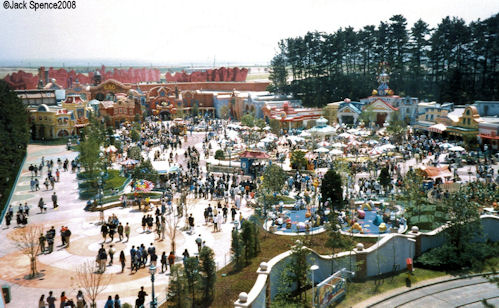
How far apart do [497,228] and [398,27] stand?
4448 centimetres

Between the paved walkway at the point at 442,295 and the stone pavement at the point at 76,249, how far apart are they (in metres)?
5.88

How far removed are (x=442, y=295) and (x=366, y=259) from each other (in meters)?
2.76

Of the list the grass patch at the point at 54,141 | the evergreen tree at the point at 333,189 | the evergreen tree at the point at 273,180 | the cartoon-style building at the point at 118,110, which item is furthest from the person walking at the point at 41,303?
the cartoon-style building at the point at 118,110

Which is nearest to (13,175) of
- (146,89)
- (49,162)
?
(49,162)

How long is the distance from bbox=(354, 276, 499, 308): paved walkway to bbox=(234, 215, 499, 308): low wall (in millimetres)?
1332

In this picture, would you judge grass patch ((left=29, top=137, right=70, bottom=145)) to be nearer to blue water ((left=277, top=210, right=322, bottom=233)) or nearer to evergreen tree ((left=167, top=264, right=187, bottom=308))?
blue water ((left=277, top=210, right=322, bottom=233))

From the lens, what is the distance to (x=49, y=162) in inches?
1443

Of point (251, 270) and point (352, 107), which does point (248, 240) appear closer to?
point (251, 270)

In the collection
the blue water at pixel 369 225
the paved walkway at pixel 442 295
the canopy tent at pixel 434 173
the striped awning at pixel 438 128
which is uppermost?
the striped awning at pixel 438 128

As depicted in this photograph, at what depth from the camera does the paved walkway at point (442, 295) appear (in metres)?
15.4

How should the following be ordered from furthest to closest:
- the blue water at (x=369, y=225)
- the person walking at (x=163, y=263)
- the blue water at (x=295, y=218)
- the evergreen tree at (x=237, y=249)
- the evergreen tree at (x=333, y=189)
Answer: the evergreen tree at (x=333, y=189) < the blue water at (x=295, y=218) < the blue water at (x=369, y=225) < the person walking at (x=163, y=263) < the evergreen tree at (x=237, y=249)

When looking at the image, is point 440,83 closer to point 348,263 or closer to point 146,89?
point 146,89

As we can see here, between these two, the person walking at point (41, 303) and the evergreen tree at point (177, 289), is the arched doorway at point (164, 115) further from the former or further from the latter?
the evergreen tree at point (177, 289)

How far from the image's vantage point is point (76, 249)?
789 inches
